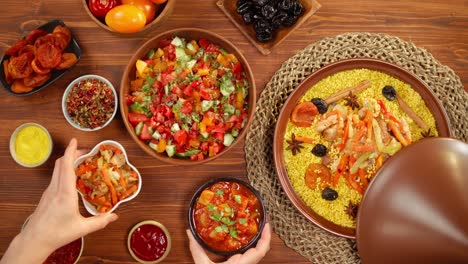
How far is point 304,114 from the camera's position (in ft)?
7.82

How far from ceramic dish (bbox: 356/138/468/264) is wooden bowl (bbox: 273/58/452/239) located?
787mm

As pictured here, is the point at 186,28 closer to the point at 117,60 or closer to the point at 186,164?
the point at 117,60

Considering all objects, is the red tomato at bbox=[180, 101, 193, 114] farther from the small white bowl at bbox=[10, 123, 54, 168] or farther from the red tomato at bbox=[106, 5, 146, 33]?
the small white bowl at bbox=[10, 123, 54, 168]

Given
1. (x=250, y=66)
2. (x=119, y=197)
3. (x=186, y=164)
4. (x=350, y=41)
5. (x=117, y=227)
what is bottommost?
(x=117, y=227)

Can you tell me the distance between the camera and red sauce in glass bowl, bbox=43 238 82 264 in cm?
235

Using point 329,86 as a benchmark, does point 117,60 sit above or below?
below

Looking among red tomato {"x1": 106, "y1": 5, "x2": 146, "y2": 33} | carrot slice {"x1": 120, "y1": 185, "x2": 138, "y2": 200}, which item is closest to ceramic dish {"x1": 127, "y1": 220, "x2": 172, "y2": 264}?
carrot slice {"x1": 120, "y1": 185, "x2": 138, "y2": 200}

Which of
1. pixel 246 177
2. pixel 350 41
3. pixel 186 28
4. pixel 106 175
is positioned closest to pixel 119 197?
pixel 106 175

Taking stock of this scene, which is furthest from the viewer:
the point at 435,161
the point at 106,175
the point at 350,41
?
the point at 350,41

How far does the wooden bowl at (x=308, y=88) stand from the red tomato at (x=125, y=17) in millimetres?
812

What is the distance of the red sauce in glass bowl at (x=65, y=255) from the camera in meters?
2.35

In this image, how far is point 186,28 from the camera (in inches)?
91.3

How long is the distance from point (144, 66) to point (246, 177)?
77 cm

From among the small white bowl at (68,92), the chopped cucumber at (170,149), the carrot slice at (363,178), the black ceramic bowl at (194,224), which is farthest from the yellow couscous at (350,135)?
the small white bowl at (68,92)
